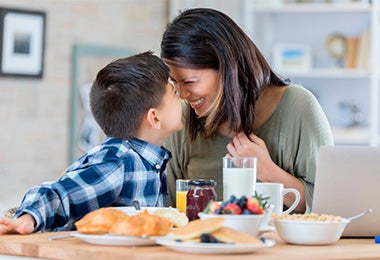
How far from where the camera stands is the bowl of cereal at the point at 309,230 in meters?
1.96

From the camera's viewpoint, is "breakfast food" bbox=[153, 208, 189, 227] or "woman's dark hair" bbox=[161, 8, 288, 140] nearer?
"breakfast food" bbox=[153, 208, 189, 227]

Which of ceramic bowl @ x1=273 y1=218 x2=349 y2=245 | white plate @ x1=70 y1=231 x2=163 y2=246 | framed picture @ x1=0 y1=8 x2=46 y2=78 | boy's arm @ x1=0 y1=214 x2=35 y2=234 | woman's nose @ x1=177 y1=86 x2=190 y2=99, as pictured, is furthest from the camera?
framed picture @ x1=0 y1=8 x2=46 y2=78

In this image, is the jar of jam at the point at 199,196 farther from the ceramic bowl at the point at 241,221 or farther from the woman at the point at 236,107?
the woman at the point at 236,107

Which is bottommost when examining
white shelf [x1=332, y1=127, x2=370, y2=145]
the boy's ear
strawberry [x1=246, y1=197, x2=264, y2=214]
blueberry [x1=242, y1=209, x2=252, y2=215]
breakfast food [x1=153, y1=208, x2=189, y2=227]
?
breakfast food [x1=153, y1=208, x2=189, y2=227]

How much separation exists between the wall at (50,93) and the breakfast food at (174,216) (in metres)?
2.73

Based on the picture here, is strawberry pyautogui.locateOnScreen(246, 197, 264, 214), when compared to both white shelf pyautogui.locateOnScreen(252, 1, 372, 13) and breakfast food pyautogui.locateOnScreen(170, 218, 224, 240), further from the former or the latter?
white shelf pyautogui.locateOnScreen(252, 1, 372, 13)

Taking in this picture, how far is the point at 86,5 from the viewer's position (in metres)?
5.42

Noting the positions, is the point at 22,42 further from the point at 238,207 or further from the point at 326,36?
the point at 238,207

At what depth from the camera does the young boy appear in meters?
2.25

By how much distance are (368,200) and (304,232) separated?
0.32 meters

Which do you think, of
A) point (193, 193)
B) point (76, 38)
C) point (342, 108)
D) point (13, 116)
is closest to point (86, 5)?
point (76, 38)

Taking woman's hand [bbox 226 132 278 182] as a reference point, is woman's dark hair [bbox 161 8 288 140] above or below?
above

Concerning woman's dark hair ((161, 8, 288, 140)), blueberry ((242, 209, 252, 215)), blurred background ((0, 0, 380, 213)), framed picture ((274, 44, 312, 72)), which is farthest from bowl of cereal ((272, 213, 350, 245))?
framed picture ((274, 44, 312, 72))

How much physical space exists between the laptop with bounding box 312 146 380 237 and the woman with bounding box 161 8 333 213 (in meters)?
0.44
